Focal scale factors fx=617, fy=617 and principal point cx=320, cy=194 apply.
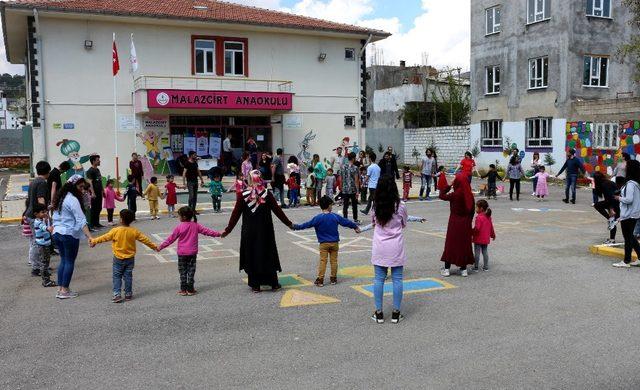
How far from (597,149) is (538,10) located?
846 centimetres

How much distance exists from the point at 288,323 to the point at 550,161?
26.0 meters

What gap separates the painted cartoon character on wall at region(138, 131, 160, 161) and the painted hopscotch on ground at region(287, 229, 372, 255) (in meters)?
14.4

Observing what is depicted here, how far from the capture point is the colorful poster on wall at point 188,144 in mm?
27500

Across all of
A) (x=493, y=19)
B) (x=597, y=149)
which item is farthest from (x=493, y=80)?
(x=597, y=149)

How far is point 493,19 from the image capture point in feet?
113

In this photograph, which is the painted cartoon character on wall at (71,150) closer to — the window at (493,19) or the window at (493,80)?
the window at (493,80)

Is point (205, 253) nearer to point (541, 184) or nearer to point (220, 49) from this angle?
point (541, 184)

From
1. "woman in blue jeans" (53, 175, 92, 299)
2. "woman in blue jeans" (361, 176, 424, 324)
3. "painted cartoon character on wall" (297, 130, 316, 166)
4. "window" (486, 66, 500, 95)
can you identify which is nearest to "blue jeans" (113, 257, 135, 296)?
"woman in blue jeans" (53, 175, 92, 299)

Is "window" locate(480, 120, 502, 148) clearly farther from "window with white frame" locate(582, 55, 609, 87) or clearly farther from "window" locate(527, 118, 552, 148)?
"window with white frame" locate(582, 55, 609, 87)

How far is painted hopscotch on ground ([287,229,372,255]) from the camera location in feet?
39.7

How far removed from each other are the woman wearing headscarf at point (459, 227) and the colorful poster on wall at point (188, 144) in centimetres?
1973

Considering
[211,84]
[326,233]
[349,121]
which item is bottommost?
[326,233]

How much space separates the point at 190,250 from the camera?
847 centimetres

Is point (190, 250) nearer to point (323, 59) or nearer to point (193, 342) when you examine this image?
point (193, 342)
